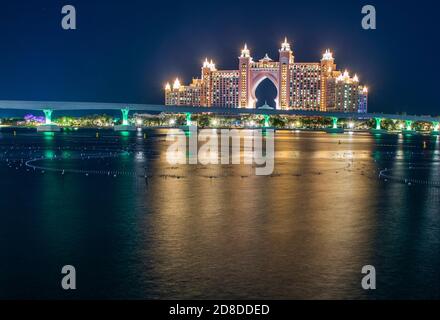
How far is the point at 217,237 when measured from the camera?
1436 centimetres

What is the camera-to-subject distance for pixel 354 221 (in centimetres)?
1673

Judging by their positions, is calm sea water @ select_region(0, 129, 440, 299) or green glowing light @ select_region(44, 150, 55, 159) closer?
calm sea water @ select_region(0, 129, 440, 299)

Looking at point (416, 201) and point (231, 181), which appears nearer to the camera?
point (416, 201)

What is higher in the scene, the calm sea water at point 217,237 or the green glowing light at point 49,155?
the green glowing light at point 49,155

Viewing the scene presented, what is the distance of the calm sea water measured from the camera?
10.6 meters

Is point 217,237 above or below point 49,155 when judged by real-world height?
below

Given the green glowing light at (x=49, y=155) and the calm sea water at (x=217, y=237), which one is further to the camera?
the green glowing light at (x=49, y=155)

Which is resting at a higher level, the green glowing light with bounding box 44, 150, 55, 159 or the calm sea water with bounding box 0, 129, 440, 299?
the green glowing light with bounding box 44, 150, 55, 159

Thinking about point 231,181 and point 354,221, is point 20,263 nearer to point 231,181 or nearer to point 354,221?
point 354,221

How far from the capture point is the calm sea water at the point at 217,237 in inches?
417

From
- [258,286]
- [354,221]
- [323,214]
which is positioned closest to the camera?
[258,286]

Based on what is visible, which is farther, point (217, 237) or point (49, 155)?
point (49, 155)
